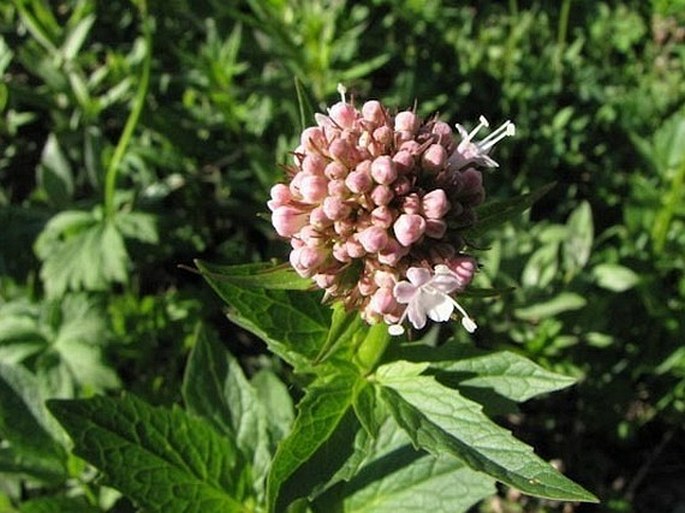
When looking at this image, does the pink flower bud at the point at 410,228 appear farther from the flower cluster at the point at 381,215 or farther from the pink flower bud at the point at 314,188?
the pink flower bud at the point at 314,188

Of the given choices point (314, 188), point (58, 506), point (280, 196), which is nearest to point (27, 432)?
point (58, 506)

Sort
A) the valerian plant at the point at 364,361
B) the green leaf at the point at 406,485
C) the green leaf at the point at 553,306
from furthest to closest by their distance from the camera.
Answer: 1. the green leaf at the point at 553,306
2. the green leaf at the point at 406,485
3. the valerian plant at the point at 364,361

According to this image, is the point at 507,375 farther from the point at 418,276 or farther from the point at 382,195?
the point at 382,195

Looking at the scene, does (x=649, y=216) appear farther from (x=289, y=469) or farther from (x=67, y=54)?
(x=67, y=54)

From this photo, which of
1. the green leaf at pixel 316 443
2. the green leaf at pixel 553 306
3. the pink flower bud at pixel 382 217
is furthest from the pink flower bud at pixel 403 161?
the green leaf at pixel 553 306

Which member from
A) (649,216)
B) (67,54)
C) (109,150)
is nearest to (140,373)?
(109,150)

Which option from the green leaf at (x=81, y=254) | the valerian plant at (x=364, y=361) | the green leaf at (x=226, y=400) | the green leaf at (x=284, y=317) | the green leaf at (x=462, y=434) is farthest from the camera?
the green leaf at (x=81, y=254)
